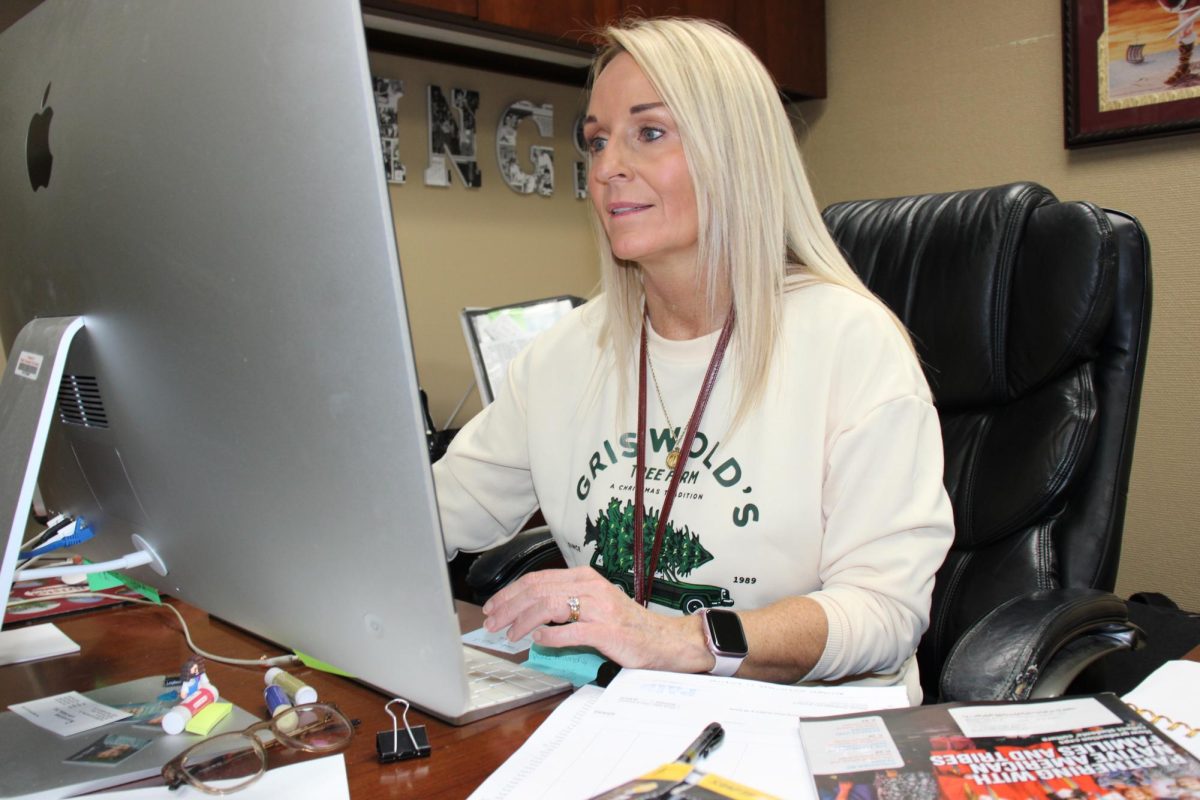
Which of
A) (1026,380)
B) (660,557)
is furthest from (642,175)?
(1026,380)

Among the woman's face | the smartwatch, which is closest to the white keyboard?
the smartwatch

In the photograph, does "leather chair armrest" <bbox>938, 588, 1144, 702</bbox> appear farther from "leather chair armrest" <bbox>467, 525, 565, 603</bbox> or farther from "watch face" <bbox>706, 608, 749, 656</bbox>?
"leather chair armrest" <bbox>467, 525, 565, 603</bbox>

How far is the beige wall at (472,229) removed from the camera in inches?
108

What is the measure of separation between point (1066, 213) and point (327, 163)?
3.70 feet

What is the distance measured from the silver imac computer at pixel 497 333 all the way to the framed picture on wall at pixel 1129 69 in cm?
159

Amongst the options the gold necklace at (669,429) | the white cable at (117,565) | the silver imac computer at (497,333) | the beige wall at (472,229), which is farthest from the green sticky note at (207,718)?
the beige wall at (472,229)

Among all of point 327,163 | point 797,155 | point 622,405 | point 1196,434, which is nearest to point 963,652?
point 622,405

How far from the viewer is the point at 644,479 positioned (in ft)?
4.05

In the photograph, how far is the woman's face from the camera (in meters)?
1.26

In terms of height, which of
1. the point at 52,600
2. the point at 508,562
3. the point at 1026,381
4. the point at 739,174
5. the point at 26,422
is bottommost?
the point at 508,562

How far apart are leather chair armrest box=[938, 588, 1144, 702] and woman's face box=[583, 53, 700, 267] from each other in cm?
58

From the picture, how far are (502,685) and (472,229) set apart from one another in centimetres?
219

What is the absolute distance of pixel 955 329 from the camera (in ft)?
4.65

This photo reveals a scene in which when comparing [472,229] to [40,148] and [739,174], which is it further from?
[40,148]
